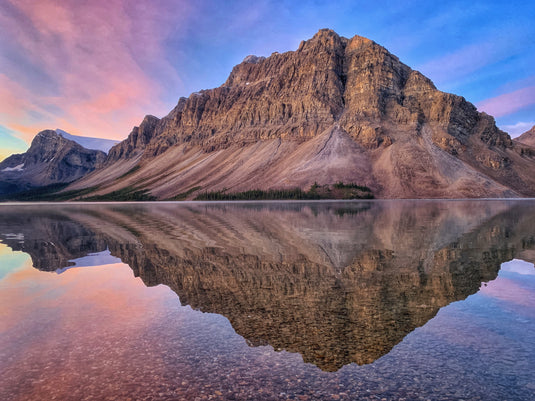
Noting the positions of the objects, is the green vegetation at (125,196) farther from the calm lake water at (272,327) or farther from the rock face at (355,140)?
the calm lake water at (272,327)

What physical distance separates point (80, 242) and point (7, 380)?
2023 cm

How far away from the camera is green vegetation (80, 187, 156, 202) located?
153 metres

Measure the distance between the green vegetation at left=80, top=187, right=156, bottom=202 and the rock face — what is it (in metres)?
4.29

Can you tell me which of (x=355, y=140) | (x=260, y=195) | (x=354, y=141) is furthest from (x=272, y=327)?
(x=355, y=140)

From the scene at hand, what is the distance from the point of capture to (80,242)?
24312 millimetres

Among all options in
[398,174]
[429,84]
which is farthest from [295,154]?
[429,84]

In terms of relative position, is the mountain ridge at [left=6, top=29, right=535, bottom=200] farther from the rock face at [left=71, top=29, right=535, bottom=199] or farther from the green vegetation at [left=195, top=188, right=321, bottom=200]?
the green vegetation at [left=195, top=188, right=321, bottom=200]

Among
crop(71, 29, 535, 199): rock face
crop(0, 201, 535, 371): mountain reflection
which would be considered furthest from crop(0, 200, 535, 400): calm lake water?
crop(71, 29, 535, 199): rock face

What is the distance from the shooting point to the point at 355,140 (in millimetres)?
140125

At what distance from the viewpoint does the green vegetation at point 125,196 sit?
153 meters

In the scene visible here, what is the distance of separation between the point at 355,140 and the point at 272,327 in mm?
139641

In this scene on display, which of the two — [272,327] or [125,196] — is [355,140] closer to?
[125,196]

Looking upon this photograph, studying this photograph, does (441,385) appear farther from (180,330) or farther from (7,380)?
(7,380)

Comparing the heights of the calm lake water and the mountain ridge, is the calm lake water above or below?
below
